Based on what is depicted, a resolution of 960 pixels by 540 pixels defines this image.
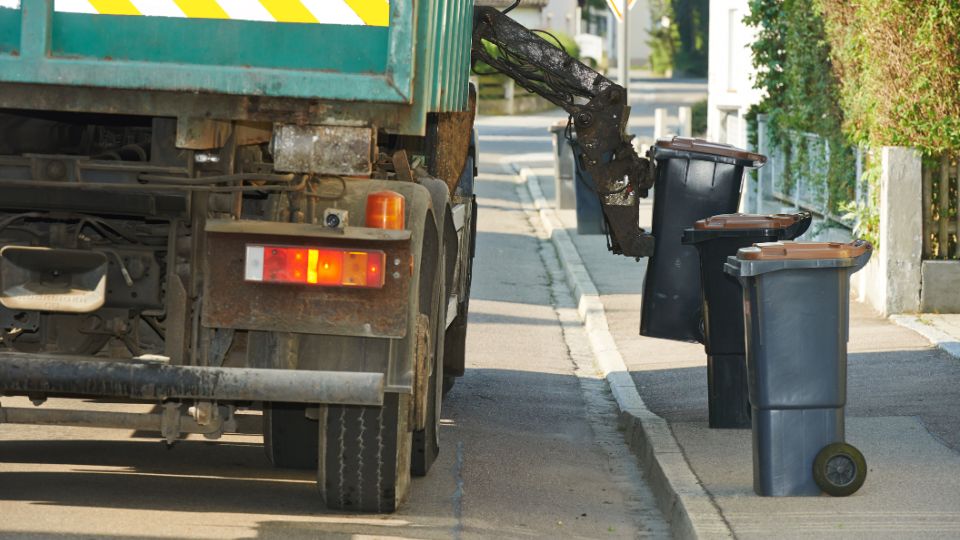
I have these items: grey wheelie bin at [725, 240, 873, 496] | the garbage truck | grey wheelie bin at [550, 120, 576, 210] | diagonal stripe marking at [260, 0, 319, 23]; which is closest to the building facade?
grey wheelie bin at [550, 120, 576, 210]

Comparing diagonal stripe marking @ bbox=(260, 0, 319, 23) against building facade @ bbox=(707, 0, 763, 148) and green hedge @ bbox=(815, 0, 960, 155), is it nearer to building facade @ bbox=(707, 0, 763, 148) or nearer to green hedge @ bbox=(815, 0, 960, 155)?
green hedge @ bbox=(815, 0, 960, 155)

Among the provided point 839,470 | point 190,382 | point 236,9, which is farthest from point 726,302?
point 236,9

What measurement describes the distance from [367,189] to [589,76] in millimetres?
3496

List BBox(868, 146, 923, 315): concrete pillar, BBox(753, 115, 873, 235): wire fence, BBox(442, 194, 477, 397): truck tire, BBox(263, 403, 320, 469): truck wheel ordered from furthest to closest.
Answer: BBox(753, 115, 873, 235): wire fence
BBox(868, 146, 923, 315): concrete pillar
BBox(442, 194, 477, 397): truck tire
BBox(263, 403, 320, 469): truck wheel

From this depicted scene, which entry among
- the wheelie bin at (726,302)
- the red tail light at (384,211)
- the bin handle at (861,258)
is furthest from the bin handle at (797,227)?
the red tail light at (384,211)

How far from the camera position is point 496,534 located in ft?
21.3

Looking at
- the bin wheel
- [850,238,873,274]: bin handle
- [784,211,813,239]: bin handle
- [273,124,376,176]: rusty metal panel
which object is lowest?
the bin wheel

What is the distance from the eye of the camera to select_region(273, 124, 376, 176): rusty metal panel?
18.4 feet

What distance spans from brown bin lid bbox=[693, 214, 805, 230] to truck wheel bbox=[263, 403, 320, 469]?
88.1 inches

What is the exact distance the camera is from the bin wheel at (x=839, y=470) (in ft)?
21.7

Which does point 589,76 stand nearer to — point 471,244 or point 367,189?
point 471,244

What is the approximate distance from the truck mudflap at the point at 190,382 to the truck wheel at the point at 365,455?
0.62 m

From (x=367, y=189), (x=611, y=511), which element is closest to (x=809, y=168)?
(x=611, y=511)

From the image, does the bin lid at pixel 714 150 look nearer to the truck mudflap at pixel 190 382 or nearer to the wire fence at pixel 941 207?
the wire fence at pixel 941 207
